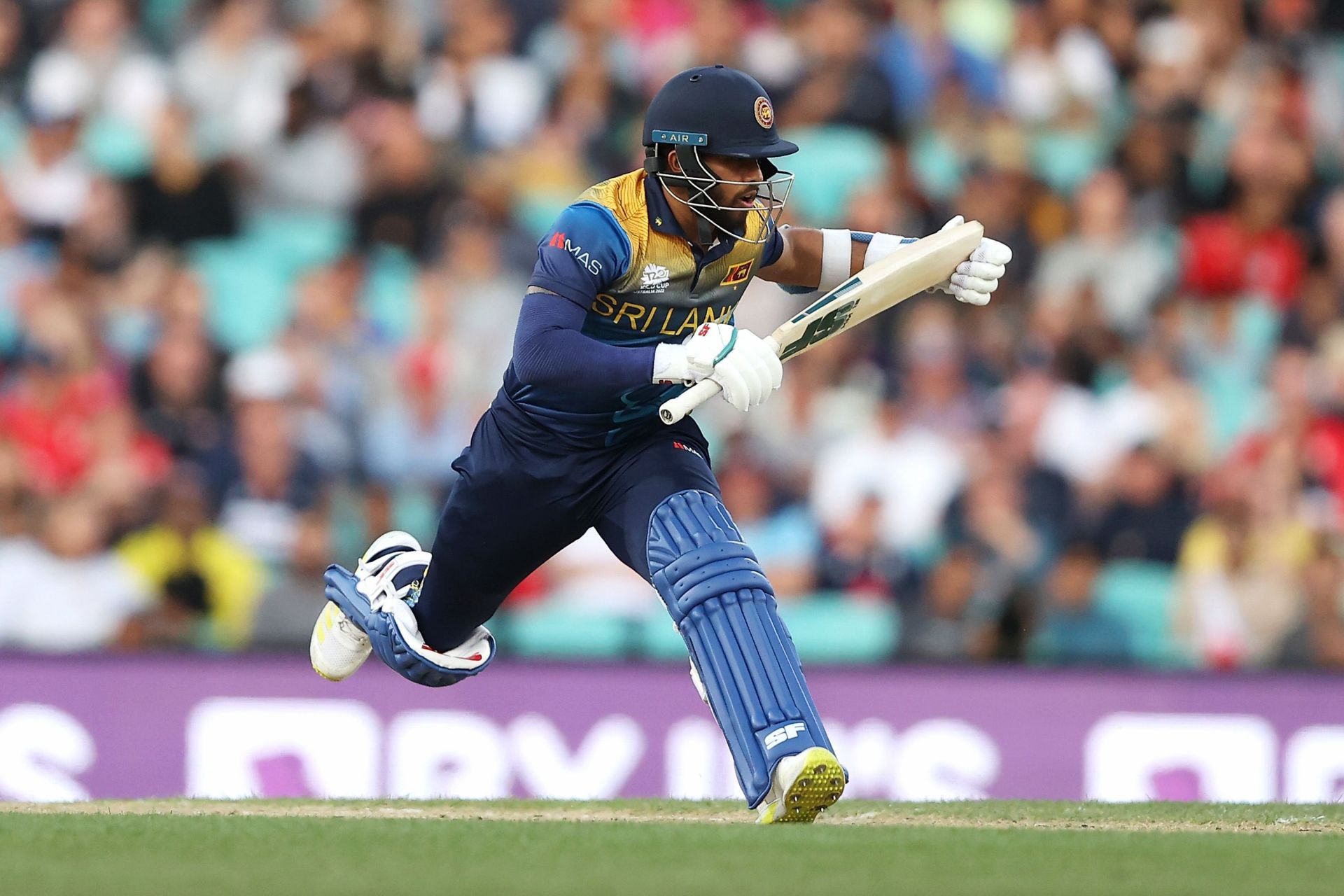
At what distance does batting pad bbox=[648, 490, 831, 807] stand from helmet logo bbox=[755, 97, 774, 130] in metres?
1.05

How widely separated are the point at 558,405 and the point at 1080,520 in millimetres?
3811

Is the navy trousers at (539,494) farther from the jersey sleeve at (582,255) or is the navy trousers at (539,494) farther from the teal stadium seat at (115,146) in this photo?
the teal stadium seat at (115,146)

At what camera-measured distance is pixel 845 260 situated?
18.9 ft

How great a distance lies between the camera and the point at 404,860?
13.3ft

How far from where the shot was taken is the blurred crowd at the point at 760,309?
8.27 meters

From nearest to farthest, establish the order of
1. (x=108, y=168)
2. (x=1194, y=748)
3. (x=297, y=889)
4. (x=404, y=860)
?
(x=297, y=889) < (x=404, y=860) < (x=1194, y=748) < (x=108, y=168)

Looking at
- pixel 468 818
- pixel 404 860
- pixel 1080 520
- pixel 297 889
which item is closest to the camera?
pixel 297 889

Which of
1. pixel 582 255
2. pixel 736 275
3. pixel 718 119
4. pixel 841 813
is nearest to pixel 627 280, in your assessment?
pixel 582 255

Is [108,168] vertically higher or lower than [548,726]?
higher

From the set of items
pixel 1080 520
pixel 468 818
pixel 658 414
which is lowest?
pixel 468 818

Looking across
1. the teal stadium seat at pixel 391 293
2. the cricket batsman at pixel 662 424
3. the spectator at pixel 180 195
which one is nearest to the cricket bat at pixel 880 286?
the cricket batsman at pixel 662 424

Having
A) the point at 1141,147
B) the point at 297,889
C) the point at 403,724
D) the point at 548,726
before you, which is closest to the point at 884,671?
the point at 548,726

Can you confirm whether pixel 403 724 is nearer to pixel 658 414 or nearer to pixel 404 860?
pixel 658 414

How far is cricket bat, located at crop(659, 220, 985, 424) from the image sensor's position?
531 centimetres
